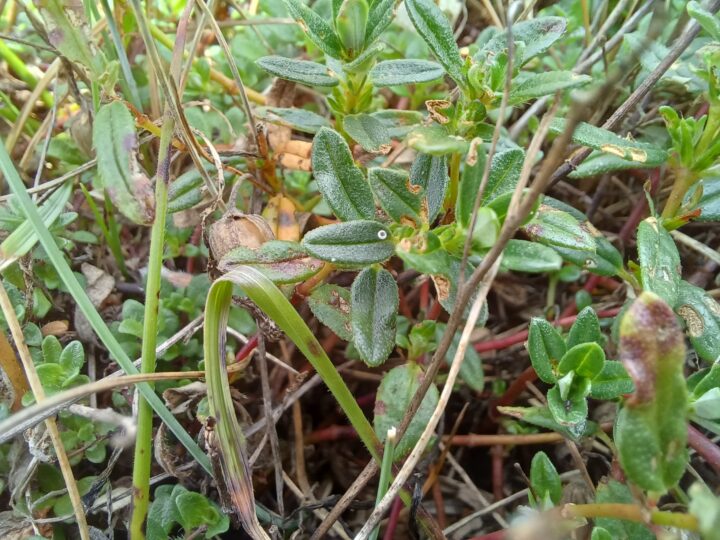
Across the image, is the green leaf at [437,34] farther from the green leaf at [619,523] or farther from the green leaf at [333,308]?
the green leaf at [619,523]

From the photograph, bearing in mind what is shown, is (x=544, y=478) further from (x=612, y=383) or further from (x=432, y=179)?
(x=432, y=179)

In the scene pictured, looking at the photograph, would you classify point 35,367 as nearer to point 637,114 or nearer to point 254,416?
point 254,416

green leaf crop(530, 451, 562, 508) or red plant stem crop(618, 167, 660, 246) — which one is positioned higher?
red plant stem crop(618, 167, 660, 246)

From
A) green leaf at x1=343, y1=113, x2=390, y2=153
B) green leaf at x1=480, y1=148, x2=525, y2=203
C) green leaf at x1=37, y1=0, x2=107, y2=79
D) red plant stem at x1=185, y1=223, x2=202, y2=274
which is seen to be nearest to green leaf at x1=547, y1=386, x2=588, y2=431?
green leaf at x1=480, y1=148, x2=525, y2=203

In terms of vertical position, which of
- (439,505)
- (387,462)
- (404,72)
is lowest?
(439,505)

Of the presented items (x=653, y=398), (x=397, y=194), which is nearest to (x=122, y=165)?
(x=397, y=194)

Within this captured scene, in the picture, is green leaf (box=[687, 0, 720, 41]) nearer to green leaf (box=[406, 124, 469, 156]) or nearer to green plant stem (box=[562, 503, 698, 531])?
green leaf (box=[406, 124, 469, 156])
